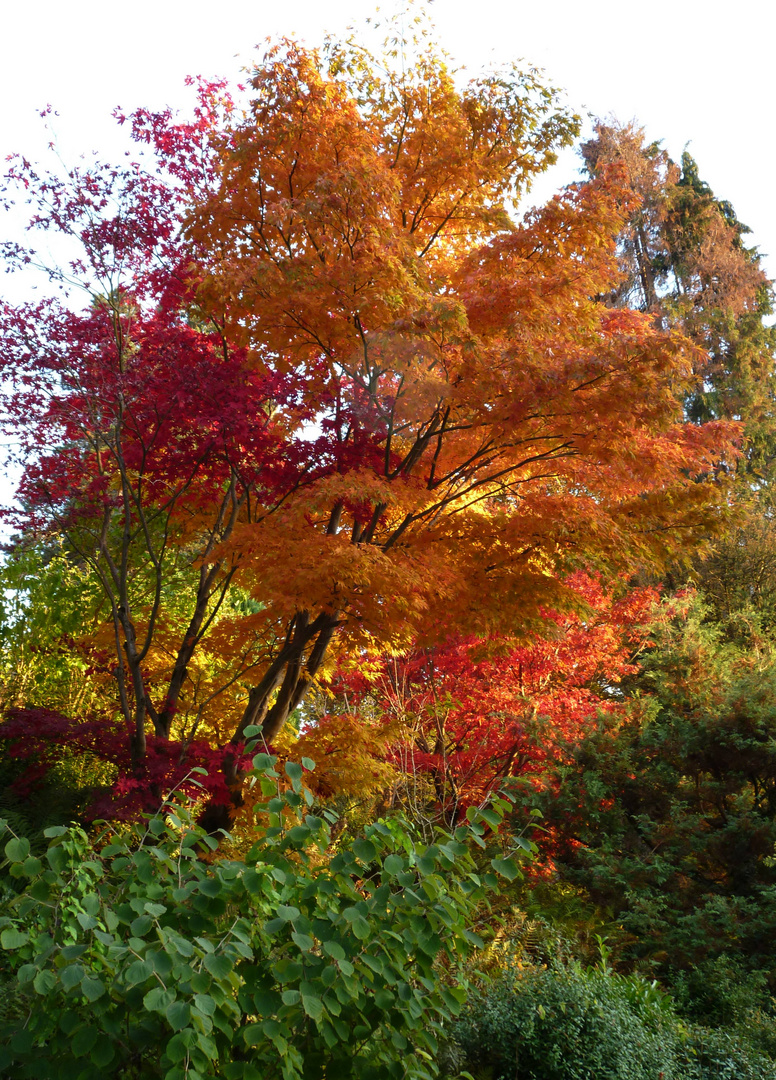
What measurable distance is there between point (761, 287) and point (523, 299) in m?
17.1

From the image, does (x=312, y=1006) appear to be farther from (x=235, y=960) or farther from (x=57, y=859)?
(x=57, y=859)

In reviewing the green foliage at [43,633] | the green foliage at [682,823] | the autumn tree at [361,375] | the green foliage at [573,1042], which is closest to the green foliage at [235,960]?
the green foliage at [573,1042]

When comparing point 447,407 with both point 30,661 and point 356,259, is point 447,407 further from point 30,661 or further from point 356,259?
point 30,661

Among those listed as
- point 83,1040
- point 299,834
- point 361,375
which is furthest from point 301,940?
point 361,375

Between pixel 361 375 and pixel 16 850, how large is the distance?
179 inches

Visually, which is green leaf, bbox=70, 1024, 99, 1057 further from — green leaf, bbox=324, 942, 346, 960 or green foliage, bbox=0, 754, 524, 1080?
green leaf, bbox=324, 942, 346, 960

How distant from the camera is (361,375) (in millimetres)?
6277

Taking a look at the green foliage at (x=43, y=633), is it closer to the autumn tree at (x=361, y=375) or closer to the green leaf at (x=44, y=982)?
the autumn tree at (x=361, y=375)

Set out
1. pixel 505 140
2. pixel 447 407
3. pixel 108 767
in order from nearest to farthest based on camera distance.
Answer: pixel 447 407
pixel 505 140
pixel 108 767

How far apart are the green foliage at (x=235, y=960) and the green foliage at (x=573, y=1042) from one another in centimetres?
124

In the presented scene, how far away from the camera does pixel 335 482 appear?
5.35 metres

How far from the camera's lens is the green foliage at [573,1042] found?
12.1 feet

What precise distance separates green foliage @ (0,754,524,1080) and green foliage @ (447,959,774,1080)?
48.8 inches

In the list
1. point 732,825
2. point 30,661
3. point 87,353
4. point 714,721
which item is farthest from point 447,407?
point 30,661
